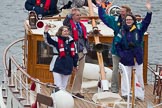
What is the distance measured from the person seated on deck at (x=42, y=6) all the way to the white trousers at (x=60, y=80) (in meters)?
3.72

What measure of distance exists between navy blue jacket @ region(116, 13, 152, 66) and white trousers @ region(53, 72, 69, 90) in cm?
116

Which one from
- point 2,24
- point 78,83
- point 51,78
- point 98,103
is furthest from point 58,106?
point 2,24

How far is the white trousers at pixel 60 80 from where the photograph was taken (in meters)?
13.5

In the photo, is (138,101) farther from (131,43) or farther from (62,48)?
(62,48)

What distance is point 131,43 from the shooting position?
1356 centimetres

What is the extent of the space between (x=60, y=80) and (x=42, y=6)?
3.92 meters

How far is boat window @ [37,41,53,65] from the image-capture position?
15.3 metres

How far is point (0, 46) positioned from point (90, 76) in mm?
17404

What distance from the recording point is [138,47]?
13727mm

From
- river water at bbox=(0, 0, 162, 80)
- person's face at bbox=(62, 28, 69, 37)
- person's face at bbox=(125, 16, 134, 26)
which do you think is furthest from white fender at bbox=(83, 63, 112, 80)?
river water at bbox=(0, 0, 162, 80)

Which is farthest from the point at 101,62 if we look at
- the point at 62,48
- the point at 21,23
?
the point at 21,23

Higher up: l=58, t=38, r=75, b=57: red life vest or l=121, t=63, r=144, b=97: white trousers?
l=58, t=38, r=75, b=57: red life vest

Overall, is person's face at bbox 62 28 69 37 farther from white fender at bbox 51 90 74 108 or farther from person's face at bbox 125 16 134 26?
white fender at bbox 51 90 74 108

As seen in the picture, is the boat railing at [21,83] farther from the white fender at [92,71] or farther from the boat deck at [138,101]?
the white fender at [92,71]
